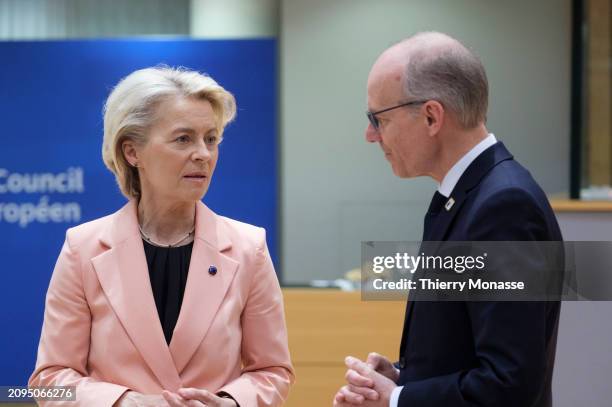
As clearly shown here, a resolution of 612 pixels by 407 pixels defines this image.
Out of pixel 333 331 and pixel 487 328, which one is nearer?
pixel 487 328

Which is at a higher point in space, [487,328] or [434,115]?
[434,115]

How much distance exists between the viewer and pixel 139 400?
2.25 m

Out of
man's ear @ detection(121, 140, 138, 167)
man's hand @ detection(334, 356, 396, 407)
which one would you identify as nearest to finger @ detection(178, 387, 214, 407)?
man's hand @ detection(334, 356, 396, 407)

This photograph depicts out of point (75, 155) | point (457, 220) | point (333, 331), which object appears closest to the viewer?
point (457, 220)

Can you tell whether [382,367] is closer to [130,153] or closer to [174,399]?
[174,399]

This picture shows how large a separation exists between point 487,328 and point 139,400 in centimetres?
95

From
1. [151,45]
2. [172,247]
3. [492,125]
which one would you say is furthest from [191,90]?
[492,125]

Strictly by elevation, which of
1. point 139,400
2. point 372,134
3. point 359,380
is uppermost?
point 372,134

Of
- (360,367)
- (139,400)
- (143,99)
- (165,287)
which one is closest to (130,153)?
(143,99)

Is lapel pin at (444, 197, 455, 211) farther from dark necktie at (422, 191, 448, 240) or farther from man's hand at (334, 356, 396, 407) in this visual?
man's hand at (334, 356, 396, 407)

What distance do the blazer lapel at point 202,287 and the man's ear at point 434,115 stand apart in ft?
2.28

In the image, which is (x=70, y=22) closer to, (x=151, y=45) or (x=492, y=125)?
(x=151, y=45)

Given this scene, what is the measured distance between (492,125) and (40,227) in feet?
8.76

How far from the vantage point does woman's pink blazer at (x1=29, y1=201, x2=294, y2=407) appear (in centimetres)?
229
